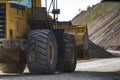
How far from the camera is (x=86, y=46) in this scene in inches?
1051

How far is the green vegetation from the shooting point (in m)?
88.2

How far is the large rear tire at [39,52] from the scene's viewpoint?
17.5 metres

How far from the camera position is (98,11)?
3671 inches

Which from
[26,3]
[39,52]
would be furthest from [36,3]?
[39,52]

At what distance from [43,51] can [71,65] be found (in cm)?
323

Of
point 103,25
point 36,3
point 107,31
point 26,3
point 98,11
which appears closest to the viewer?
point 26,3

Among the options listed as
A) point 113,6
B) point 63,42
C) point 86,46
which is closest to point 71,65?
point 63,42

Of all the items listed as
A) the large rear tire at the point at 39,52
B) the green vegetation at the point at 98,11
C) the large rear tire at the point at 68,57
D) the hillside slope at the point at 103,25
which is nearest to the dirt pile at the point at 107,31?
the hillside slope at the point at 103,25

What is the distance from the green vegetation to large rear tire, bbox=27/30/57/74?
68280mm

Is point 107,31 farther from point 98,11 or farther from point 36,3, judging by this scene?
point 36,3

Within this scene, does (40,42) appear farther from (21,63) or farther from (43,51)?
(21,63)

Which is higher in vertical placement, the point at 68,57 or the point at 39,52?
the point at 39,52

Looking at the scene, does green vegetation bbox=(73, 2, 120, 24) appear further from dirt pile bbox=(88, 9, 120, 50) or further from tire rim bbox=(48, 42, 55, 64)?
tire rim bbox=(48, 42, 55, 64)

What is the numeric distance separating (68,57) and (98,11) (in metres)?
73.7
